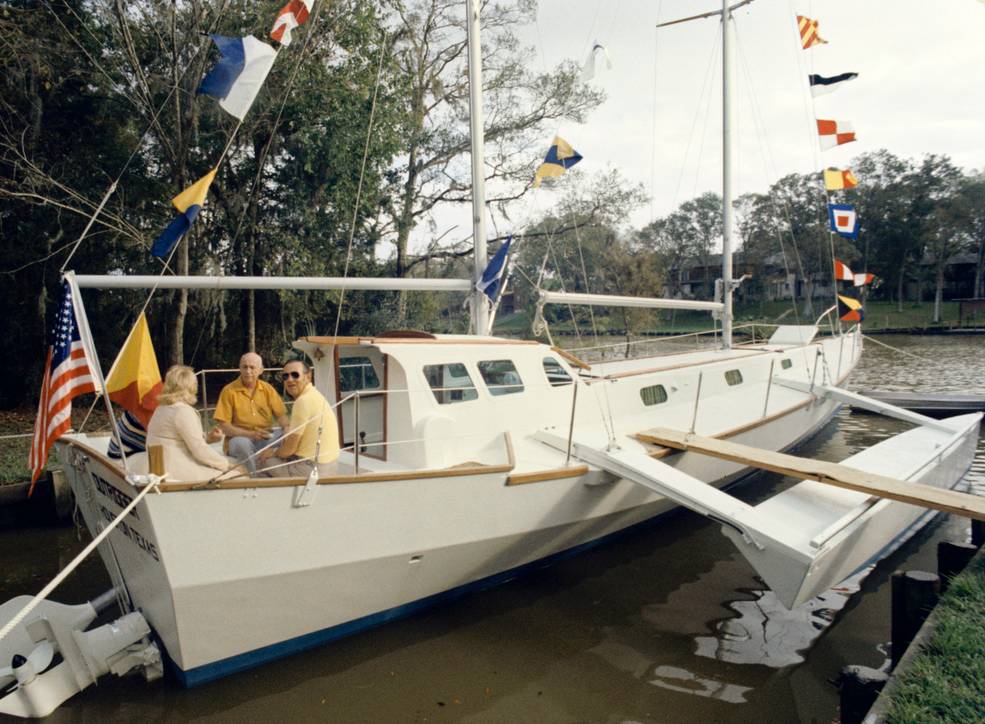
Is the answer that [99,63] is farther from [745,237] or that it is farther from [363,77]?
[745,237]

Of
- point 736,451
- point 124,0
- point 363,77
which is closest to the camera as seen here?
point 736,451

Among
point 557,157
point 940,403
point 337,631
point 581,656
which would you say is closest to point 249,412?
point 337,631

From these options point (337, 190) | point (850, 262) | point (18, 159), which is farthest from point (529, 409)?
point (850, 262)

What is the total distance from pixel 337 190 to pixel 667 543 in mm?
11118

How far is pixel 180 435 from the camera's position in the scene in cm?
485

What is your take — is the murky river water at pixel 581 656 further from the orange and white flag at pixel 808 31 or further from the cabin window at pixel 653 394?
the orange and white flag at pixel 808 31

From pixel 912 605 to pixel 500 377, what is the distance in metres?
4.33

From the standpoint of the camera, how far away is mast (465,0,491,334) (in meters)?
7.67

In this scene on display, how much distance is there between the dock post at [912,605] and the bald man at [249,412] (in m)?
5.56

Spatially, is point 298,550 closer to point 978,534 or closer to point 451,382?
point 451,382

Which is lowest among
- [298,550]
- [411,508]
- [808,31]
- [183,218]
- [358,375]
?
[298,550]

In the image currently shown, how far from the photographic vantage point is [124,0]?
11.9 metres

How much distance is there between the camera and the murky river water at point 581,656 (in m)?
5.03

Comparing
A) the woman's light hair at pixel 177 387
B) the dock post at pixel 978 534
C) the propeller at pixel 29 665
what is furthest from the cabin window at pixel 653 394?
the propeller at pixel 29 665
